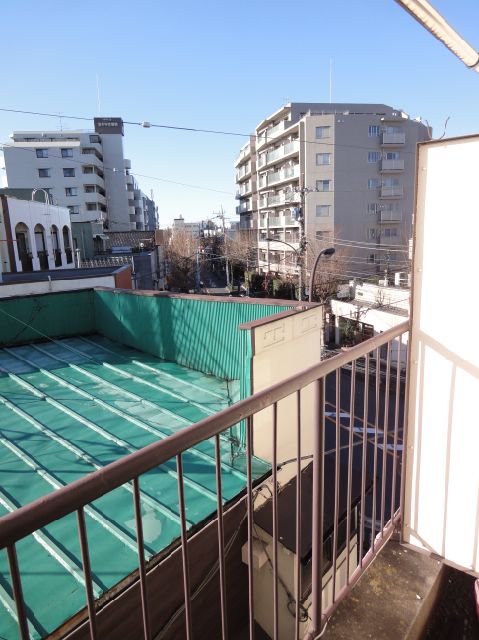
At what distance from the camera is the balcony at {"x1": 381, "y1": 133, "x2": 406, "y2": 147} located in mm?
33219

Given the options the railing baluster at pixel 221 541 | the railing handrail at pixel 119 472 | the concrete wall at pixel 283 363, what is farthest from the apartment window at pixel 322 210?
the railing baluster at pixel 221 541

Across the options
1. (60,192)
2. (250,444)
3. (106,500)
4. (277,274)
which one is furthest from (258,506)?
(60,192)

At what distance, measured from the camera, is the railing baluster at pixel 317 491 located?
1.59 m

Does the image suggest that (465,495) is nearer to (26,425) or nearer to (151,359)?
(26,425)

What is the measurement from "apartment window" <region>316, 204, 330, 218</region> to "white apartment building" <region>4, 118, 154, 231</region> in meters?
20.0

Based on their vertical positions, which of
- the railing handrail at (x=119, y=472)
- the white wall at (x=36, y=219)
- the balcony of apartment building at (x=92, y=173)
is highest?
the balcony of apartment building at (x=92, y=173)

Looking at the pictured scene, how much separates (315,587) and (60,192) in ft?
154

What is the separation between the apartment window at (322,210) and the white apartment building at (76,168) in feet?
65.5

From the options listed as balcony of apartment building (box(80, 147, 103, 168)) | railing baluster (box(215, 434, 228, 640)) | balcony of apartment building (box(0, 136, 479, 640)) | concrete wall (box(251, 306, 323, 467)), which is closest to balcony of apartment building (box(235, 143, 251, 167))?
balcony of apartment building (box(80, 147, 103, 168))

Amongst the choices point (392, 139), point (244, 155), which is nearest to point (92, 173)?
point (244, 155)

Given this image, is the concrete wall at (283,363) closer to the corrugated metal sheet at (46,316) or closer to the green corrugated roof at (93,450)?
the green corrugated roof at (93,450)

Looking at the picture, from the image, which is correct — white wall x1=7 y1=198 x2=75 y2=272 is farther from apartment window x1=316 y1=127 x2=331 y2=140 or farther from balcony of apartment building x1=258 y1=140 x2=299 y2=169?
apartment window x1=316 y1=127 x2=331 y2=140

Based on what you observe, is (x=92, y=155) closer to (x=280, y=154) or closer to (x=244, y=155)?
(x=244, y=155)

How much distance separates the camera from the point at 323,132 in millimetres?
32531
